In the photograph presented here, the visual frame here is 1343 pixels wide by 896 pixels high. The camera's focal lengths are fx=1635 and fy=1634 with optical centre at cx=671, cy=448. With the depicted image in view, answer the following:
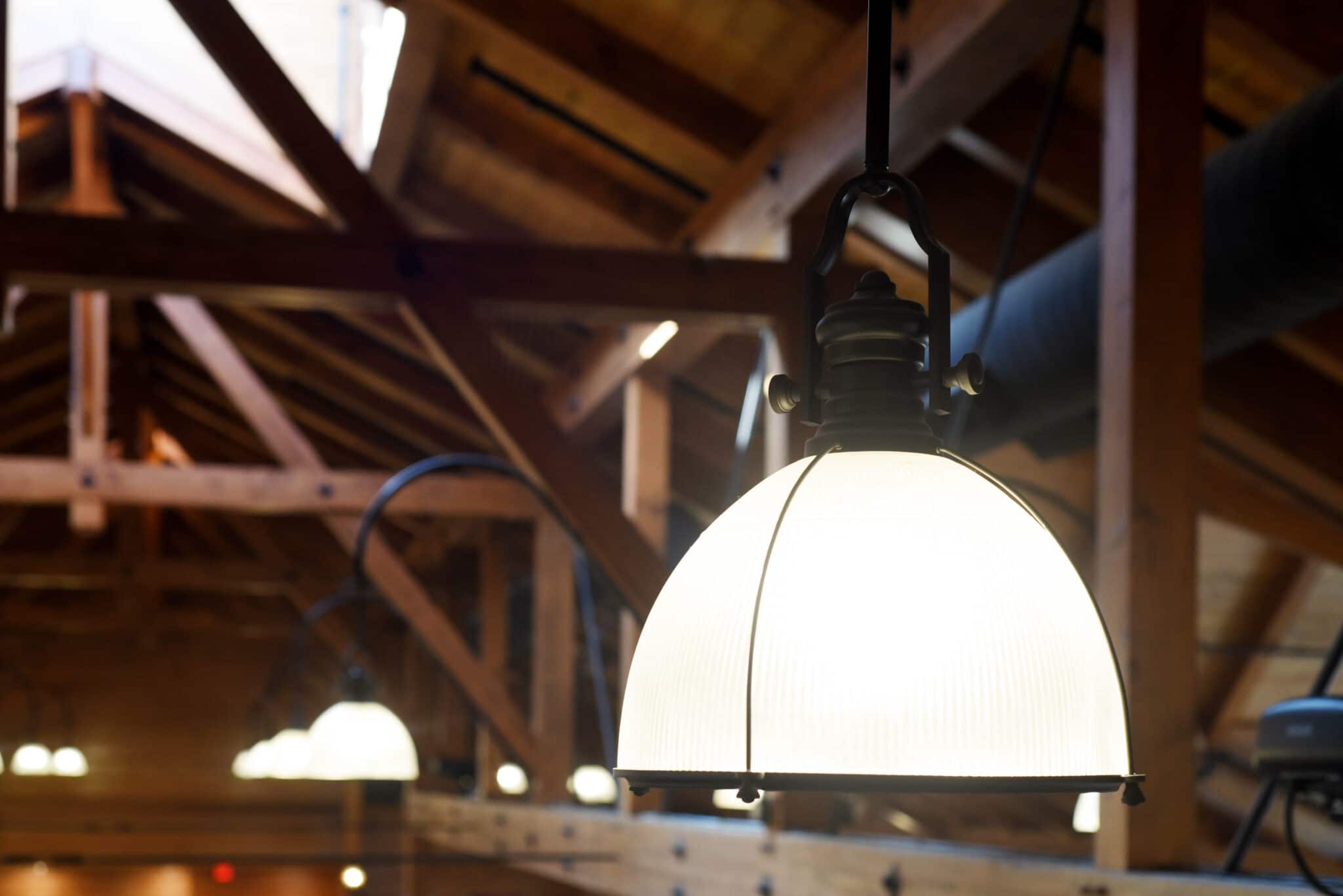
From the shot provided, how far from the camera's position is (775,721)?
896 mm

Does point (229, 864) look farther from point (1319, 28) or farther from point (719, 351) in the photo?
point (1319, 28)

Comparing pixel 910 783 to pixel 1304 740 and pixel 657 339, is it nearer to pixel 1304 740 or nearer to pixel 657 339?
pixel 1304 740

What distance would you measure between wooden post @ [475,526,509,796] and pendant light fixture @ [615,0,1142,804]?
9665 millimetres

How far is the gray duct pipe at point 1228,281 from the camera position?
3.15 metres

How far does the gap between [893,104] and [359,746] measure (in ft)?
7.65

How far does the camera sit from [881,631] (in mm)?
886

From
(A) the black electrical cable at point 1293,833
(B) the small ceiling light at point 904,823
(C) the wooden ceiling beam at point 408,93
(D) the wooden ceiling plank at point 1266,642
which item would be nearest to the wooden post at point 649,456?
(C) the wooden ceiling beam at point 408,93

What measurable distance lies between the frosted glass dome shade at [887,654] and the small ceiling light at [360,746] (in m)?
3.83

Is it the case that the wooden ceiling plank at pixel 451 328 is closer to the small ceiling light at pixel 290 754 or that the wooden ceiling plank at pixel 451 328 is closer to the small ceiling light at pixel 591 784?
the small ceiling light at pixel 290 754

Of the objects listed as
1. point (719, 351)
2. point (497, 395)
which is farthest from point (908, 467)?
point (719, 351)

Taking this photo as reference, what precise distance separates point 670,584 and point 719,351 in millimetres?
6257

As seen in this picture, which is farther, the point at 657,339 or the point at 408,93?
the point at 657,339

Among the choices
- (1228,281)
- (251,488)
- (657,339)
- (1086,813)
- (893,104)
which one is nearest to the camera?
(1228,281)

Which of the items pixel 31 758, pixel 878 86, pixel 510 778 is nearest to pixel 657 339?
pixel 510 778
